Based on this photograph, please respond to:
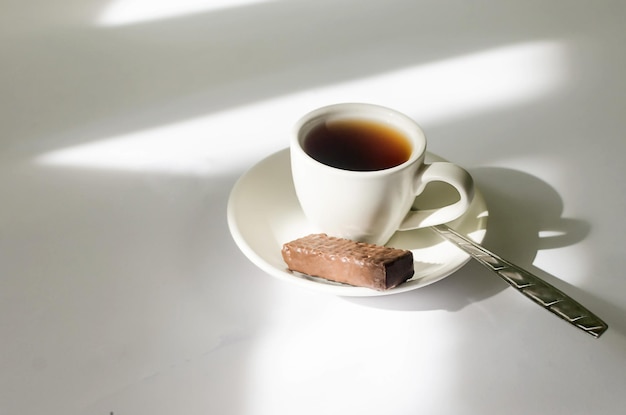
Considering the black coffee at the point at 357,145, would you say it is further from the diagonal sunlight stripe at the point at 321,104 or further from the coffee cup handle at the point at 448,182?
the diagonal sunlight stripe at the point at 321,104

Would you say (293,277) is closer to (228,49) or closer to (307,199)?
(307,199)

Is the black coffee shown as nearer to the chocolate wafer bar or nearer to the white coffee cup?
the white coffee cup

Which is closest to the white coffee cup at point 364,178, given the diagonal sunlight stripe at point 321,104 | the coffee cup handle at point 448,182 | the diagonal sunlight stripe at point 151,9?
the coffee cup handle at point 448,182

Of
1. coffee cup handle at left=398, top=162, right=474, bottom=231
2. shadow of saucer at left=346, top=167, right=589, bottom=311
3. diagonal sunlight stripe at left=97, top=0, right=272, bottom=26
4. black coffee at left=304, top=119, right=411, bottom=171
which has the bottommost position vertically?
shadow of saucer at left=346, top=167, right=589, bottom=311

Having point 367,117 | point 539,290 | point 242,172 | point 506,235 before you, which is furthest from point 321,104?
point 539,290

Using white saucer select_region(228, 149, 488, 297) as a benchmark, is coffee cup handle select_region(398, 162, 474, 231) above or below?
above

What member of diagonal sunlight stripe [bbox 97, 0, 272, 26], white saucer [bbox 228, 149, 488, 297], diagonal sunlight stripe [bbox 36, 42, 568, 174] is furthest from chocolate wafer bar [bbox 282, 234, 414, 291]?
diagonal sunlight stripe [bbox 97, 0, 272, 26]
